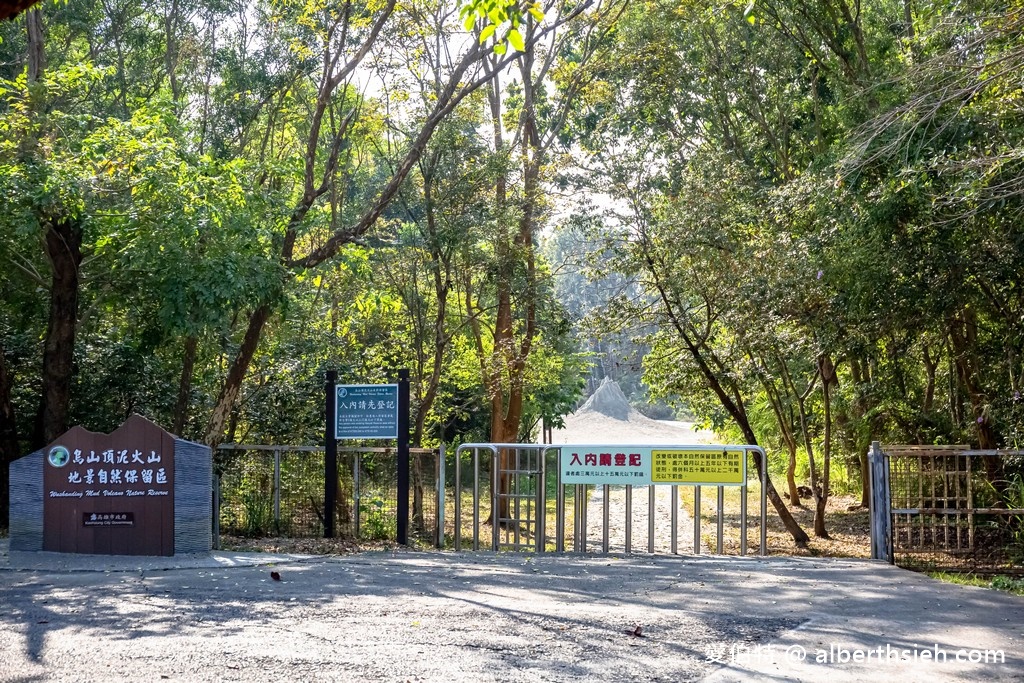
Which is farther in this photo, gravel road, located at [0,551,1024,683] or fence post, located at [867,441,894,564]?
fence post, located at [867,441,894,564]

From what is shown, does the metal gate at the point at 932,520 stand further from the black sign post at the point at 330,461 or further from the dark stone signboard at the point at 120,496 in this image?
the dark stone signboard at the point at 120,496

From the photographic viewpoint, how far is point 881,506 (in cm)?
1234

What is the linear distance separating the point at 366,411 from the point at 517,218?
5.98 meters

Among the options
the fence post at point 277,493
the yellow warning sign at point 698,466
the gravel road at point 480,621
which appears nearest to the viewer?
the gravel road at point 480,621

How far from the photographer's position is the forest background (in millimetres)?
13641

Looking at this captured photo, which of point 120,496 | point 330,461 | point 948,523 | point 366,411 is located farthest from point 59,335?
point 948,523

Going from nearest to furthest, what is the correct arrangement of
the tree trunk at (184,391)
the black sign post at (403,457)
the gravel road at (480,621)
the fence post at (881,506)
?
the gravel road at (480,621)
the fence post at (881,506)
the black sign post at (403,457)
the tree trunk at (184,391)

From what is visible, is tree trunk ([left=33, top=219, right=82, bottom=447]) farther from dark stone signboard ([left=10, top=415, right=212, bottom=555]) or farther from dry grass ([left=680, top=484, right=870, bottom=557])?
A: dry grass ([left=680, top=484, right=870, bottom=557])

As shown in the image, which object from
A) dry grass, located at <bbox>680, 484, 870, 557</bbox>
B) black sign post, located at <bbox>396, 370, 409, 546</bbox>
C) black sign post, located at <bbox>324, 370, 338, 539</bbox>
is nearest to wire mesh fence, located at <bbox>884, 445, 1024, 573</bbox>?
dry grass, located at <bbox>680, 484, 870, 557</bbox>

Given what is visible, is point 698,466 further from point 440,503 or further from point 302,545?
point 302,545

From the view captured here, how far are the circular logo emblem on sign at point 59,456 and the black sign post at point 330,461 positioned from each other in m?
3.38

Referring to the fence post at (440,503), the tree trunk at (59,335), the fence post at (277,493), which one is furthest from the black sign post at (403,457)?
the tree trunk at (59,335)

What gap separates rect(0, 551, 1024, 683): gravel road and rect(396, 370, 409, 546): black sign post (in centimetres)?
205

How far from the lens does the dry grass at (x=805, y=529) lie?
55.0 ft
